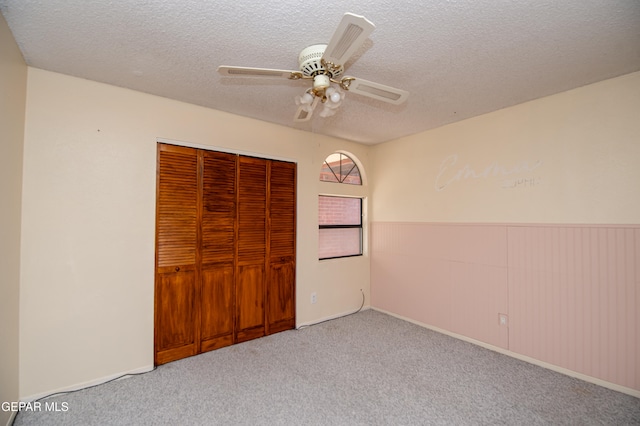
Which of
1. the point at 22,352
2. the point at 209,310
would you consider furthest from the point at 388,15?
the point at 22,352

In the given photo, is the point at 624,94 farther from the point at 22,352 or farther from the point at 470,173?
the point at 22,352

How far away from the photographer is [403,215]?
3.92 m

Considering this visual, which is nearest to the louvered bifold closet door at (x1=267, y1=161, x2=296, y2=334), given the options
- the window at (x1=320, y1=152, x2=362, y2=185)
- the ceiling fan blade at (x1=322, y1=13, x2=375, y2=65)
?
the window at (x1=320, y1=152, x2=362, y2=185)

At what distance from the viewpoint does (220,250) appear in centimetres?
299

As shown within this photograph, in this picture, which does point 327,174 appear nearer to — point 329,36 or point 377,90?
point 377,90

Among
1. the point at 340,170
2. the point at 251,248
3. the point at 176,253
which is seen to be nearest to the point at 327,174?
the point at 340,170

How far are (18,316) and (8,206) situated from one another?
81 centimetres

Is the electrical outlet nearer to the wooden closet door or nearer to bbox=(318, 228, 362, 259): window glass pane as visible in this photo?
bbox=(318, 228, 362, 259): window glass pane

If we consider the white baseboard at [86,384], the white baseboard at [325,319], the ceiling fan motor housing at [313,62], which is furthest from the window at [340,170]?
the white baseboard at [86,384]

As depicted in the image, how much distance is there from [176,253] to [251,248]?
0.77m

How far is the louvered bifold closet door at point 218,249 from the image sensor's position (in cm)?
288

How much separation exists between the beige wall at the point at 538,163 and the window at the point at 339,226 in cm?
81

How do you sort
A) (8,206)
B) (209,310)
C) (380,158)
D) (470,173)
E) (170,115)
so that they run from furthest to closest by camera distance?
(380,158) → (470,173) → (209,310) → (170,115) → (8,206)

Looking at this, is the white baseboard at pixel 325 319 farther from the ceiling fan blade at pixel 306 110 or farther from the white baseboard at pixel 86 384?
the ceiling fan blade at pixel 306 110
